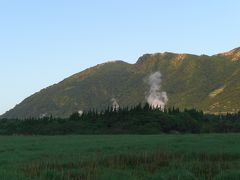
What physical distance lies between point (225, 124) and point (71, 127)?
123ft

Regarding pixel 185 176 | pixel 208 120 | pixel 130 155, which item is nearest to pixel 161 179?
pixel 185 176

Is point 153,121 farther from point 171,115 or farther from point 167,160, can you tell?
point 167,160

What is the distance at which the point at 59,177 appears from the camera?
2289 cm

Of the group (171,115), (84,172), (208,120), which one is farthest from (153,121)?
(84,172)

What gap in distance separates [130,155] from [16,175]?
1226cm

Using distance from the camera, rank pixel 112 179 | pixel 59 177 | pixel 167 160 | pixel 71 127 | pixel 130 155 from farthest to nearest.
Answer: pixel 71 127
pixel 130 155
pixel 167 160
pixel 59 177
pixel 112 179

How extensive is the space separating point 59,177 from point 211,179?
7194 mm

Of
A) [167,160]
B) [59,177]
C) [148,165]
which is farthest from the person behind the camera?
[167,160]

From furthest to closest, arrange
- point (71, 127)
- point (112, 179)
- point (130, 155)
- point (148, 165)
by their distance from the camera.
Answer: point (71, 127), point (130, 155), point (148, 165), point (112, 179)

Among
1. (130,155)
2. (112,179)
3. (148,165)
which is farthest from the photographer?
(130,155)

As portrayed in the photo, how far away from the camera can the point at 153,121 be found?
11338 centimetres

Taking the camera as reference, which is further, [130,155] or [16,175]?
[130,155]

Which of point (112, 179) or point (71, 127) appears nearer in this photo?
point (112, 179)

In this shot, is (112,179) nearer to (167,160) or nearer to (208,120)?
(167,160)
